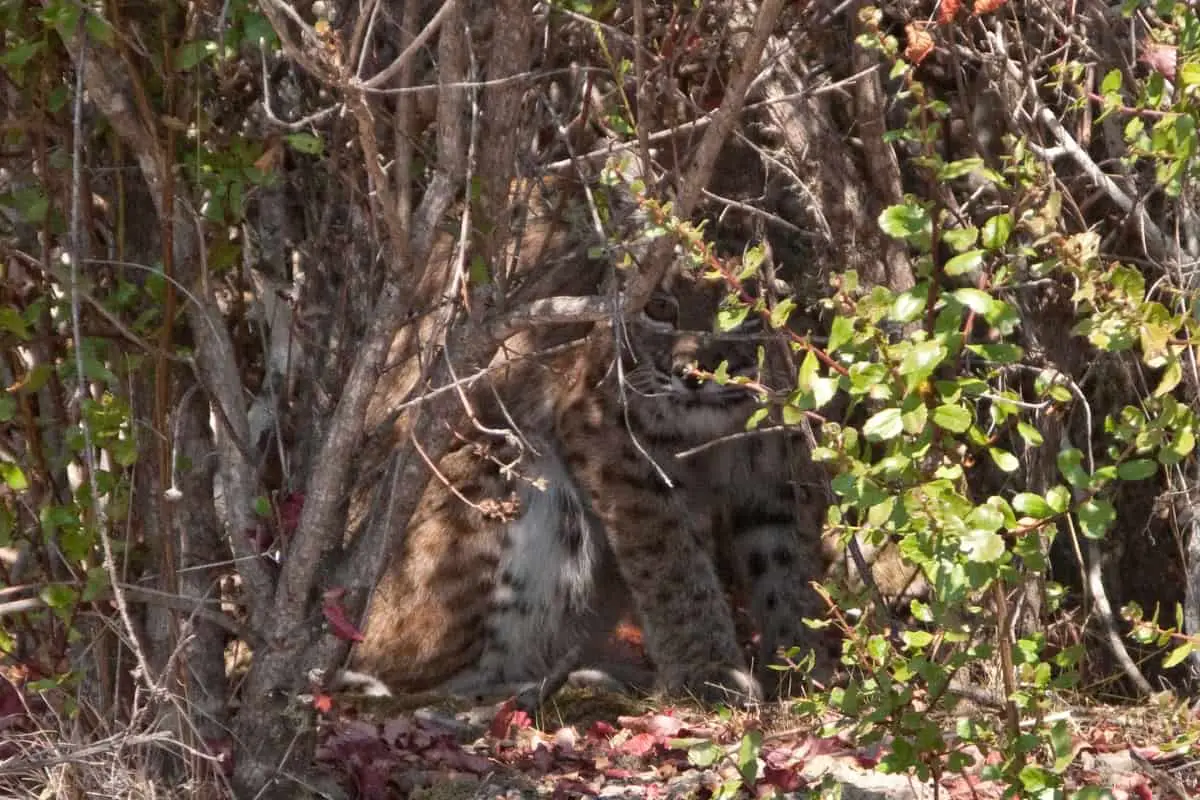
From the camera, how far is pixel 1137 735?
4484 mm

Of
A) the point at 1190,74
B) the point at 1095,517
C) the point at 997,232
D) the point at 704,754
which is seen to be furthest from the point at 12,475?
the point at 1190,74

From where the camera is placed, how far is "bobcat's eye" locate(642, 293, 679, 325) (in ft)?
19.1

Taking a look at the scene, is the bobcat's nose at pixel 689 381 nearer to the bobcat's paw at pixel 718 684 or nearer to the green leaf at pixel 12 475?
the bobcat's paw at pixel 718 684

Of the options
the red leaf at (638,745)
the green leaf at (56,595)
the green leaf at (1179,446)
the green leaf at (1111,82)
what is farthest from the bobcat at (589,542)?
the green leaf at (1179,446)

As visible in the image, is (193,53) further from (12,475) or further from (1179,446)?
(1179,446)

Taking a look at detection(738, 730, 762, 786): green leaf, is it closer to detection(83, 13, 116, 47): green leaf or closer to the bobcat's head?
detection(83, 13, 116, 47): green leaf

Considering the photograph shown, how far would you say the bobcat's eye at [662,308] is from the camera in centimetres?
583

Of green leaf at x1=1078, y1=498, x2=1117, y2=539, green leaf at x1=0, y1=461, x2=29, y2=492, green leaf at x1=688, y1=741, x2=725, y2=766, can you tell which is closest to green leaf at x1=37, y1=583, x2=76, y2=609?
green leaf at x1=0, y1=461, x2=29, y2=492

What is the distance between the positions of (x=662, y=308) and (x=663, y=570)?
0.95 metres

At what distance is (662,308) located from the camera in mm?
5879

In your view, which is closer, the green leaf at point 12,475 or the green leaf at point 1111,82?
the green leaf at point 1111,82

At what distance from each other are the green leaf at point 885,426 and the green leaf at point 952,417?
7cm

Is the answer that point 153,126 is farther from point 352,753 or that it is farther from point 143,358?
point 352,753

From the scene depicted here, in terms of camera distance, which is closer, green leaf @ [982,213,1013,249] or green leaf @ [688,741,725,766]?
green leaf @ [982,213,1013,249]
